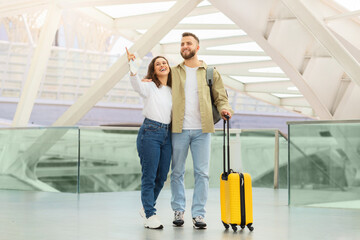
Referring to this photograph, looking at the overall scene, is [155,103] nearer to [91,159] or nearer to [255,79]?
[91,159]

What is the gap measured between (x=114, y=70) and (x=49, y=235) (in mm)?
8255

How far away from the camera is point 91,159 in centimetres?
1041

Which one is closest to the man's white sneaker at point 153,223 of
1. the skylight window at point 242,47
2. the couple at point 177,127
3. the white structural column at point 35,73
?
the couple at point 177,127

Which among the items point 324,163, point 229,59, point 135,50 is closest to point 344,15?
point 135,50

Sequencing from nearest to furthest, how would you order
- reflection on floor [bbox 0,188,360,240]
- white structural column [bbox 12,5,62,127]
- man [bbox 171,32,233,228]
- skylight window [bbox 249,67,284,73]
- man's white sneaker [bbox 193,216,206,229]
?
1. reflection on floor [bbox 0,188,360,240]
2. man's white sneaker [bbox 193,216,206,229]
3. man [bbox 171,32,233,228]
4. white structural column [bbox 12,5,62,127]
5. skylight window [bbox 249,67,284,73]

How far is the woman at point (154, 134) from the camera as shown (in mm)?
5598

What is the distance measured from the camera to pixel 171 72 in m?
5.83

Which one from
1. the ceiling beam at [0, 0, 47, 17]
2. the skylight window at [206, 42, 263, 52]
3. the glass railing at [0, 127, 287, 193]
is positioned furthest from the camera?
the skylight window at [206, 42, 263, 52]

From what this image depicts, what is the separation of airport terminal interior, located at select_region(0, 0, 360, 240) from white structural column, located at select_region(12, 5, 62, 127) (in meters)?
0.02

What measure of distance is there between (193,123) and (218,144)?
6.67 metres

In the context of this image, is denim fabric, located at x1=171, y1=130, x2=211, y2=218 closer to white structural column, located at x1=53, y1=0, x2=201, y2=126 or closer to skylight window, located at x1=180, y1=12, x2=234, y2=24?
white structural column, located at x1=53, y1=0, x2=201, y2=126

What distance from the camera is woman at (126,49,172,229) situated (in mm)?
5598

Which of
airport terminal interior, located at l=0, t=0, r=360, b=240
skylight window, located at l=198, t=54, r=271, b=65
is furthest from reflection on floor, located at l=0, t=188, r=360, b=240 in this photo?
skylight window, located at l=198, t=54, r=271, b=65

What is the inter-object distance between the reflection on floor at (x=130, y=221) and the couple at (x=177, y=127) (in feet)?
0.95
